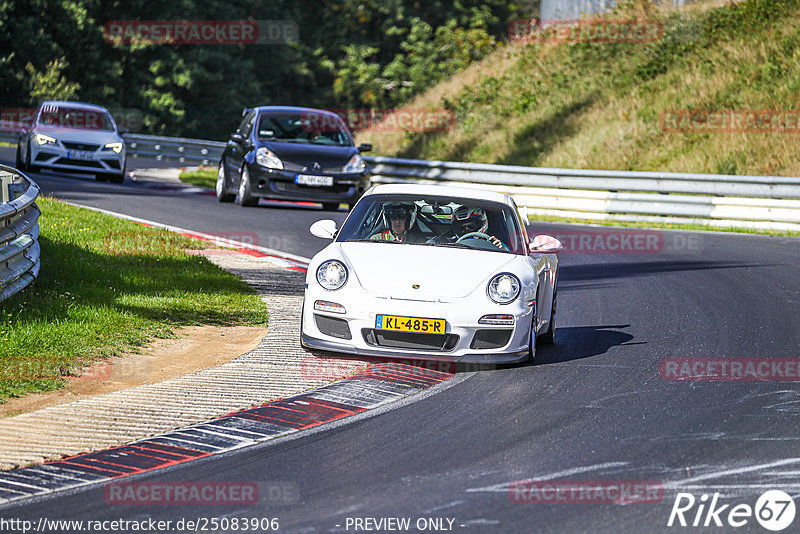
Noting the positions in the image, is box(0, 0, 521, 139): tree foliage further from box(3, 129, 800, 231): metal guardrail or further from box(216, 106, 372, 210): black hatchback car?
box(216, 106, 372, 210): black hatchback car

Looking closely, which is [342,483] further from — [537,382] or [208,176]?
[208,176]

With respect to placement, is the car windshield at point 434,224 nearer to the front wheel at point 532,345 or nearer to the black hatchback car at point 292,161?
the front wheel at point 532,345

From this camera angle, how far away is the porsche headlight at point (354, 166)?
1970cm

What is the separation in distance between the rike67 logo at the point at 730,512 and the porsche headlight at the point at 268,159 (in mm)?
14593

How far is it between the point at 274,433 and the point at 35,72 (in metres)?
41.9

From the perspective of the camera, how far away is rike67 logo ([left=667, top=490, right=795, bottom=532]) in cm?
505

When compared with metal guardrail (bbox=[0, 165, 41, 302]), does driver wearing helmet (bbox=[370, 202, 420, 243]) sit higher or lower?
higher

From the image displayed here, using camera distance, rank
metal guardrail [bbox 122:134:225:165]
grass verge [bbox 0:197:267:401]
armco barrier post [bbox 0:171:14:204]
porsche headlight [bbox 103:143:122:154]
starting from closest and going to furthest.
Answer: grass verge [bbox 0:197:267:401] < armco barrier post [bbox 0:171:14:204] < porsche headlight [bbox 103:143:122:154] < metal guardrail [bbox 122:134:225:165]


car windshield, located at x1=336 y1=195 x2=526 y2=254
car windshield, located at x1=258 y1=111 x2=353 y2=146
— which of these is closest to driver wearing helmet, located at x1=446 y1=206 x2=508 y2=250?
car windshield, located at x1=336 y1=195 x2=526 y2=254

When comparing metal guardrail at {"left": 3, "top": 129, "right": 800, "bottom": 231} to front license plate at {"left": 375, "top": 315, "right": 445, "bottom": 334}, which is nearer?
front license plate at {"left": 375, "top": 315, "right": 445, "bottom": 334}

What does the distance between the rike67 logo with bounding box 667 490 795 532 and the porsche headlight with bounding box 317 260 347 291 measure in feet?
12.1

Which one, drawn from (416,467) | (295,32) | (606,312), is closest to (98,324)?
(416,467)

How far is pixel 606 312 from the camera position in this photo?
11297mm

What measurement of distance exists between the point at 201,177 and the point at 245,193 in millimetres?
10097
